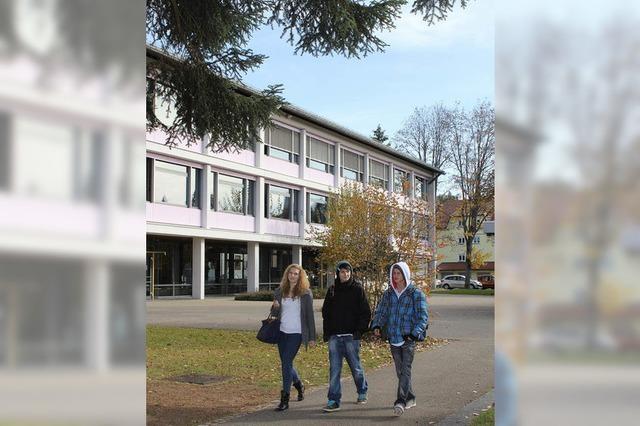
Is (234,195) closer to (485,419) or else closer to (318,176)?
(318,176)

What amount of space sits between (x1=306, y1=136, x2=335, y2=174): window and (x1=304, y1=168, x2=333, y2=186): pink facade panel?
29 cm

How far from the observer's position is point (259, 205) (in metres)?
43.2

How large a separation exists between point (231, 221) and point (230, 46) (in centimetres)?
3215

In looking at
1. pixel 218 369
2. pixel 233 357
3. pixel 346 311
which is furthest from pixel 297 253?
pixel 346 311

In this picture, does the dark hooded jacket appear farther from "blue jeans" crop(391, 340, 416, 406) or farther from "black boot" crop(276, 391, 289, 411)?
"black boot" crop(276, 391, 289, 411)

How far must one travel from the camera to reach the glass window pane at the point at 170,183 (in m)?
36.1

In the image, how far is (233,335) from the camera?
1753 cm

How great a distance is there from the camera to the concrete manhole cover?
34.4 feet

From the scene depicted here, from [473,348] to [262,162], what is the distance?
1156 inches
